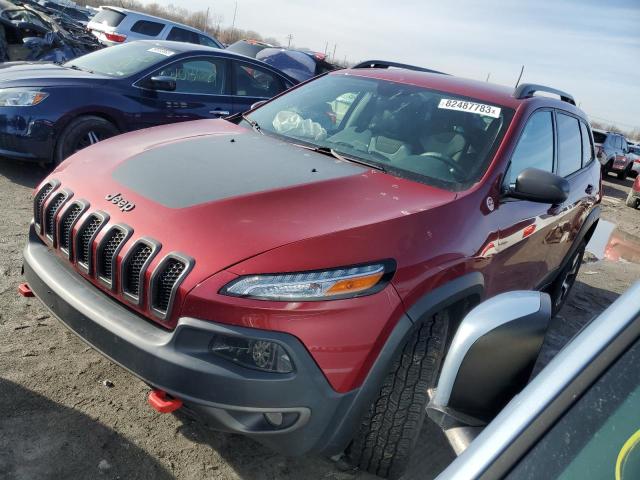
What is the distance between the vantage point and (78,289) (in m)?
2.28

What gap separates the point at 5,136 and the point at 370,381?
4635 mm

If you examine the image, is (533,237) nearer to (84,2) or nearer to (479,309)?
(479,309)

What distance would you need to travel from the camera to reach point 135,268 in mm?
2119

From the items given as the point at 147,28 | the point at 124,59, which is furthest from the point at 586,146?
the point at 147,28

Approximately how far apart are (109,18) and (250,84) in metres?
8.24

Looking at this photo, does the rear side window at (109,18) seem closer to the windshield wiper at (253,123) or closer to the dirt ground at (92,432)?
the windshield wiper at (253,123)

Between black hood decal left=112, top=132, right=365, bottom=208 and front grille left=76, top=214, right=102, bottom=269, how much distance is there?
0.20 meters

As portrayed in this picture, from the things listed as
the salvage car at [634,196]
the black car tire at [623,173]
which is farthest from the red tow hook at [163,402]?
the black car tire at [623,173]

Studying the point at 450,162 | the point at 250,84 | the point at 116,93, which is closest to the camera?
the point at 450,162

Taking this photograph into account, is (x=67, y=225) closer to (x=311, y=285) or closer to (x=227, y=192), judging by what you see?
(x=227, y=192)

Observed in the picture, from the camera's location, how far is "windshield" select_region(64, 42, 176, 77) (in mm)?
5910

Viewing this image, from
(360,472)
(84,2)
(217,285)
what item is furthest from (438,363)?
(84,2)

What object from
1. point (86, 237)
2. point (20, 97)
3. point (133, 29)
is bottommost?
point (133, 29)

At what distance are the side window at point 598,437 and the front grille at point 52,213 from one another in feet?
7.35
